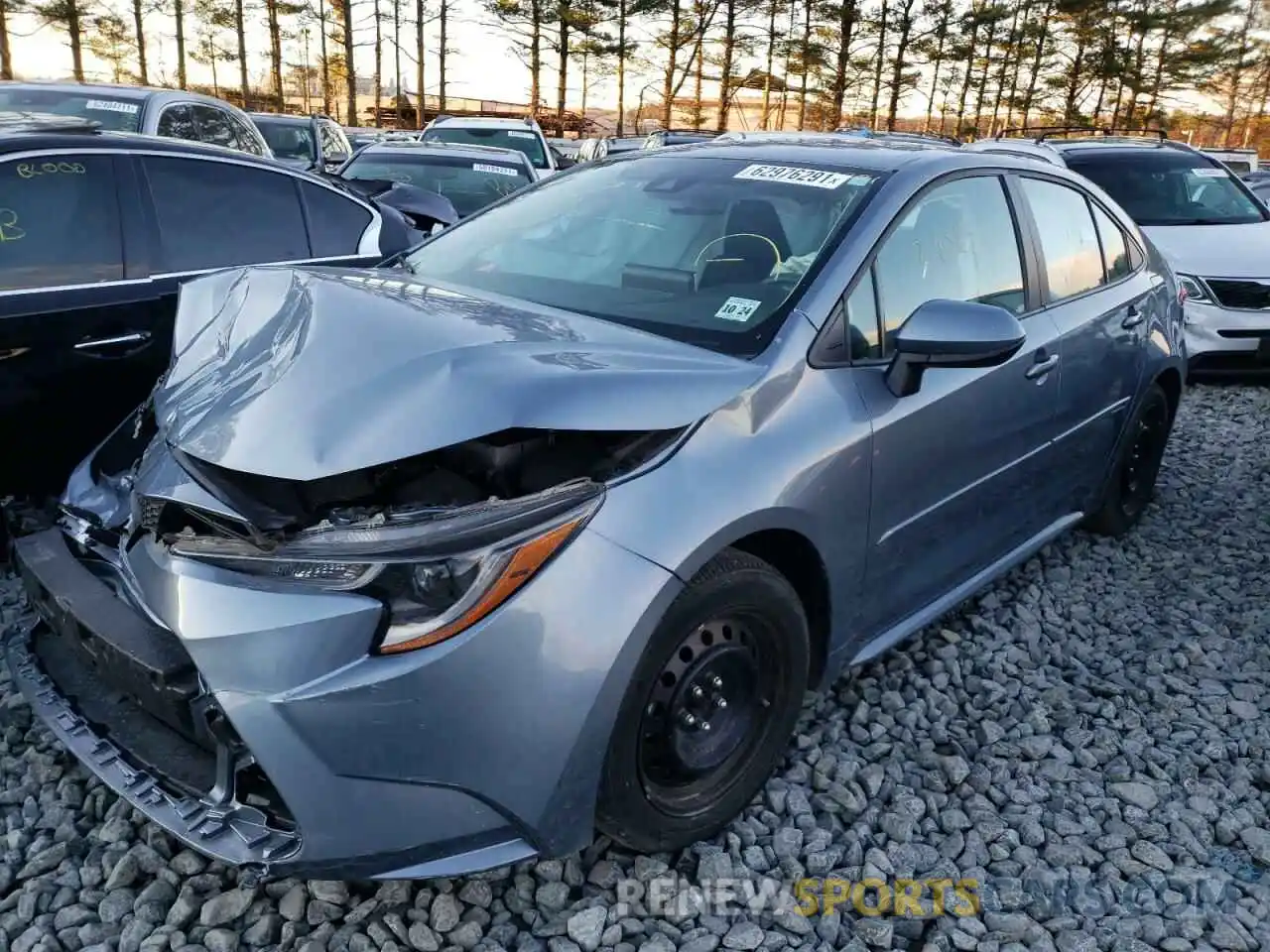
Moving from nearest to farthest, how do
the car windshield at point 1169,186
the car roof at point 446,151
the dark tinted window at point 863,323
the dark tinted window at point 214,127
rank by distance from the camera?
1. the dark tinted window at point 863,323
2. the dark tinted window at point 214,127
3. the car windshield at point 1169,186
4. the car roof at point 446,151

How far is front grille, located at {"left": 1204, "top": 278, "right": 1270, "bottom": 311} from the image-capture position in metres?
7.06

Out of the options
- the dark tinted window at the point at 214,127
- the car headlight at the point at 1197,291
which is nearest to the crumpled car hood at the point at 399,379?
the dark tinted window at the point at 214,127

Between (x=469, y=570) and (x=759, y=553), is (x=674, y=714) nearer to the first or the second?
(x=759, y=553)

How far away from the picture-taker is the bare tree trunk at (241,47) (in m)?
33.8

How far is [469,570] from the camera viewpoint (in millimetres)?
1854

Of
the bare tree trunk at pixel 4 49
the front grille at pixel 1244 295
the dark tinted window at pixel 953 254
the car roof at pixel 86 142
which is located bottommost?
→ the front grille at pixel 1244 295

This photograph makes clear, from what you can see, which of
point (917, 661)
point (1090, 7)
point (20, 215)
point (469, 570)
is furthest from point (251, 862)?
point (1090, 7)

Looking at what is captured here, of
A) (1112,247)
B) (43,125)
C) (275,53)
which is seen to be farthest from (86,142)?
(275,53)

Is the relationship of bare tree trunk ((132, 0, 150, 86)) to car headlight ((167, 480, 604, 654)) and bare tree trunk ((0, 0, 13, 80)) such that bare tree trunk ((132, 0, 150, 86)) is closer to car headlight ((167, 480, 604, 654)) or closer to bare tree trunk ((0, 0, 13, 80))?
bare tree trunk ((0, 0, 13, 80))

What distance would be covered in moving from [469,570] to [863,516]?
1150mm

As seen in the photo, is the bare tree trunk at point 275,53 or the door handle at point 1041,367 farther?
the bare tree trunk at point 275,53

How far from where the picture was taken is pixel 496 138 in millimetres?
13312

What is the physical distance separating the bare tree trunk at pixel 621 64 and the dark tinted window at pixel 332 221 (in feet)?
111

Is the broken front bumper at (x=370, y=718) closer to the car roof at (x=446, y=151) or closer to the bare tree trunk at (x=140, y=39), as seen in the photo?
the car roof at (x=446, y=151)
